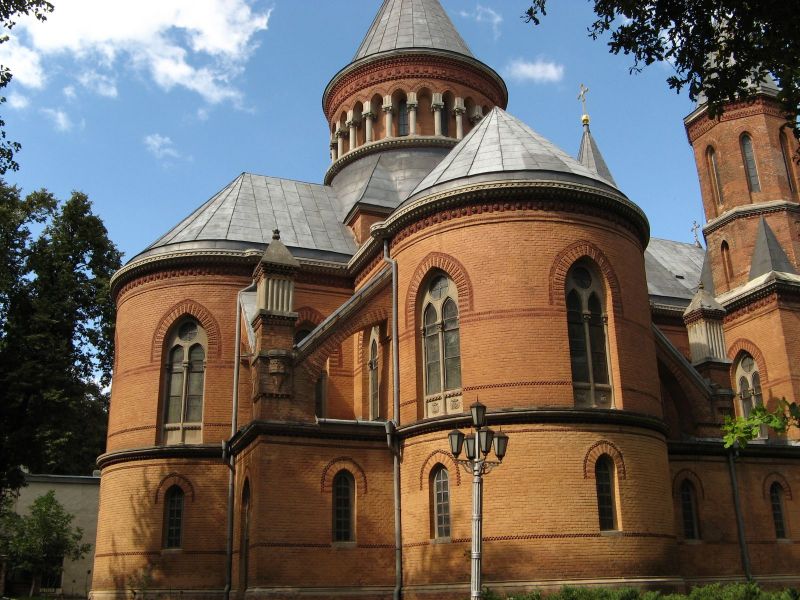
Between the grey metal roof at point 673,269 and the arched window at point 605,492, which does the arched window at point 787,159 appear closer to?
the grey metal roof at point 673,269

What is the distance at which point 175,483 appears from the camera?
22281 mm

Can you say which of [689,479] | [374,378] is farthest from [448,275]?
[689,479]

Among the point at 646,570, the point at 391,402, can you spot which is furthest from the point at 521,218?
the point at 646,570

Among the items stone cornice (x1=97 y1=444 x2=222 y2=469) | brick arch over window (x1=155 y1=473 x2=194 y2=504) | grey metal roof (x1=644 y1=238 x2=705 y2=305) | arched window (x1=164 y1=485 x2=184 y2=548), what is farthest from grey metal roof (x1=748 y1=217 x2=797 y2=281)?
arched window (x1=164 y1=485 x2=184 y2=548)

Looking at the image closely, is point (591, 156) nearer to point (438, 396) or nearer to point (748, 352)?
point (748, 352)

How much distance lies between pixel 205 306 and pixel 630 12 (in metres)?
16.0

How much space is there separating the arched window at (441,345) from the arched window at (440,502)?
4.76 ft

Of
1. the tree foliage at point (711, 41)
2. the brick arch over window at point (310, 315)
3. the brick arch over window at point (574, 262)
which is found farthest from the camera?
the brick arch over window at point (310, 315)

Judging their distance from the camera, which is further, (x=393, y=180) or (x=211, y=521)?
(x=393, y=180)

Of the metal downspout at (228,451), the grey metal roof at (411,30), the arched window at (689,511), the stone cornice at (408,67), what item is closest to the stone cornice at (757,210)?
the stone cornice at (408,67)

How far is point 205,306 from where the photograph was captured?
23734 millimetres

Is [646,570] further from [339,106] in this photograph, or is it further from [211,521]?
[339,106]

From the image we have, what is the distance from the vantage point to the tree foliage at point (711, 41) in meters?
10.4

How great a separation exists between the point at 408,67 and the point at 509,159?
12.6 metres
